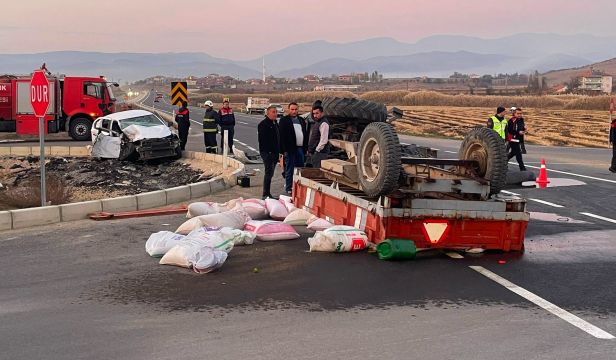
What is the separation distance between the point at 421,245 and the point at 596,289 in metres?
1.93

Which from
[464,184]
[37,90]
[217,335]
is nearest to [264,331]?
[217,335]

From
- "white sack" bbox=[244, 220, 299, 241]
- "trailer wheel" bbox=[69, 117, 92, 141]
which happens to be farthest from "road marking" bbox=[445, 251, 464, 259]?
"trailer wheel" bbox=[69, 117, 92, 141]

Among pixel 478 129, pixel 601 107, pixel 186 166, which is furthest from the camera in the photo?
pixel 601 107

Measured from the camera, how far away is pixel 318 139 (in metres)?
11.1

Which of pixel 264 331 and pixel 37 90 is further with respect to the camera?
pixel 37 90

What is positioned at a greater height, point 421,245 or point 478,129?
point 478,129

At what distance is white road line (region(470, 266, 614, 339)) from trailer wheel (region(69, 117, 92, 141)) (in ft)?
76.3

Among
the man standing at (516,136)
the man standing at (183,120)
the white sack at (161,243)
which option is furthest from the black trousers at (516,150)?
the white sack at (161,243)

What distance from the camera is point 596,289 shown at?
632cm

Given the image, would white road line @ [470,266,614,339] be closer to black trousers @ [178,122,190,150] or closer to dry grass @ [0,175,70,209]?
dry grass @ [0,175,70,209]

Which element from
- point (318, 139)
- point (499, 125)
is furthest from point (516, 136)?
point (318, 139)

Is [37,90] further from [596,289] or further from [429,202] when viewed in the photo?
[596,289]

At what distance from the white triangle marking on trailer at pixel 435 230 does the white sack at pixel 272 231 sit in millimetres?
1826

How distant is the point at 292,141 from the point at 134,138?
26.7 feet
